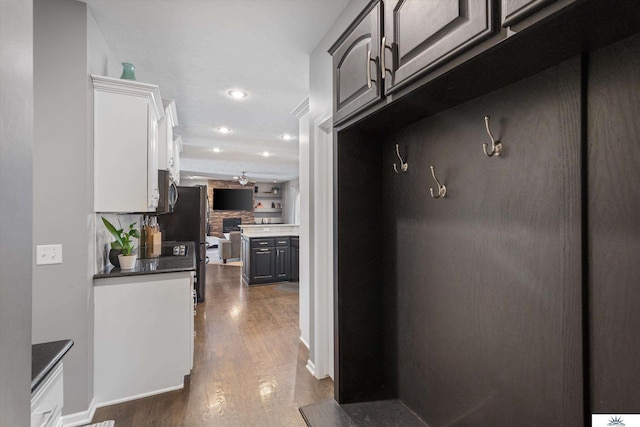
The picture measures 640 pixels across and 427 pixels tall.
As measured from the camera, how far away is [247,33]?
2.15 meters

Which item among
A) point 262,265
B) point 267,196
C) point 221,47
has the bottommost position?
point 262,265

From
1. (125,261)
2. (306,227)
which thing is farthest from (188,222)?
(306,227)

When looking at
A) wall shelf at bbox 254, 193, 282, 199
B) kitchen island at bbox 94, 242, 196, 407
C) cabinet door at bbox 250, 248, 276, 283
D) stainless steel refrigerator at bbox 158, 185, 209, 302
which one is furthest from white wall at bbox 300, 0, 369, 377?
wall shelf at bbox 254, 193, 282, 199

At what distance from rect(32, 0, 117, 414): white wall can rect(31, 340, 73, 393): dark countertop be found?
1016 millimetres

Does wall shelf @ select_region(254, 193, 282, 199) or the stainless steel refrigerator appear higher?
wall shelf @ select_region(254, 193, 282, 199)

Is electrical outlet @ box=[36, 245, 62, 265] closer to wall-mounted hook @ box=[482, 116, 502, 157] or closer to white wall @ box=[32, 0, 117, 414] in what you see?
white wall @ box=[32, 0, 117, 414]

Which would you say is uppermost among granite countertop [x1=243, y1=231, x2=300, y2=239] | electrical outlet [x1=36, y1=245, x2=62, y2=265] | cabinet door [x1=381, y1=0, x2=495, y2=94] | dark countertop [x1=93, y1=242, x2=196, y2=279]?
cabinet door [x1=381, y1=0, x2=495, y2=94]

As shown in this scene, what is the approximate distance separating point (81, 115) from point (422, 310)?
2278mm

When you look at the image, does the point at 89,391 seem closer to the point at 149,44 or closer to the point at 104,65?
the point at 104,65

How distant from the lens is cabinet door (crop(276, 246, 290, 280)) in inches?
219

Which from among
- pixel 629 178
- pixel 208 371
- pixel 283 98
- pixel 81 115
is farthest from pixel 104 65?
pixel 629 178

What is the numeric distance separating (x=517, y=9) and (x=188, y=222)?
4.61 metres

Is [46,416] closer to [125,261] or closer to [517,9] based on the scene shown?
[125,261]

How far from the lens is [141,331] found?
2.14 m
